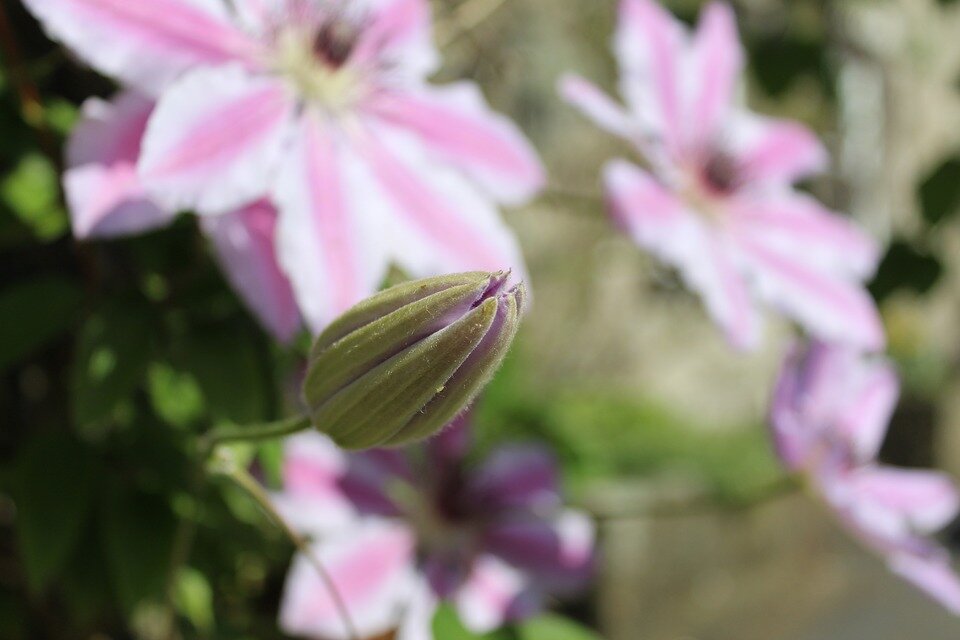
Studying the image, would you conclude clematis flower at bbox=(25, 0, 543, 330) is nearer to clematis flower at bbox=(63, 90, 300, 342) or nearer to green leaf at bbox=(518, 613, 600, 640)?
clematis flower at bbox=(63, 90, 300, 342)

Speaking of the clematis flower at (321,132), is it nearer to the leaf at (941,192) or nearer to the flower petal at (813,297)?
the flower petal at (813,297)

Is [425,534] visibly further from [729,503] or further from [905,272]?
[905,272]

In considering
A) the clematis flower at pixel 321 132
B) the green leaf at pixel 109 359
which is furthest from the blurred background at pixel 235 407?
the clematis flower at pixel 321 132

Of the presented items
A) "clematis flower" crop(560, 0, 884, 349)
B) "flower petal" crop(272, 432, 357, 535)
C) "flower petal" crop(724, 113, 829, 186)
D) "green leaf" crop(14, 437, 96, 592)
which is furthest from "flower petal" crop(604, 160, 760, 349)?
"green leaf" crop(14, 437, 96, 592)

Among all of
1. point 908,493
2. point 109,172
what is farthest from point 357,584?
point 908,493

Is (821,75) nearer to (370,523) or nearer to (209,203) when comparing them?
(370,523)

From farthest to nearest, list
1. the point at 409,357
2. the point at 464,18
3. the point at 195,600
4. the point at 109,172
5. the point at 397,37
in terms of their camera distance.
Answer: the point at 464,18 < the point at 195,600 < the point at 397,37 < the point at 109,172 < the point at 409,357

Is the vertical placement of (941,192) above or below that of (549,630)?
above

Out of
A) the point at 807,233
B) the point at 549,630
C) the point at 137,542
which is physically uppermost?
the point at 807,233
